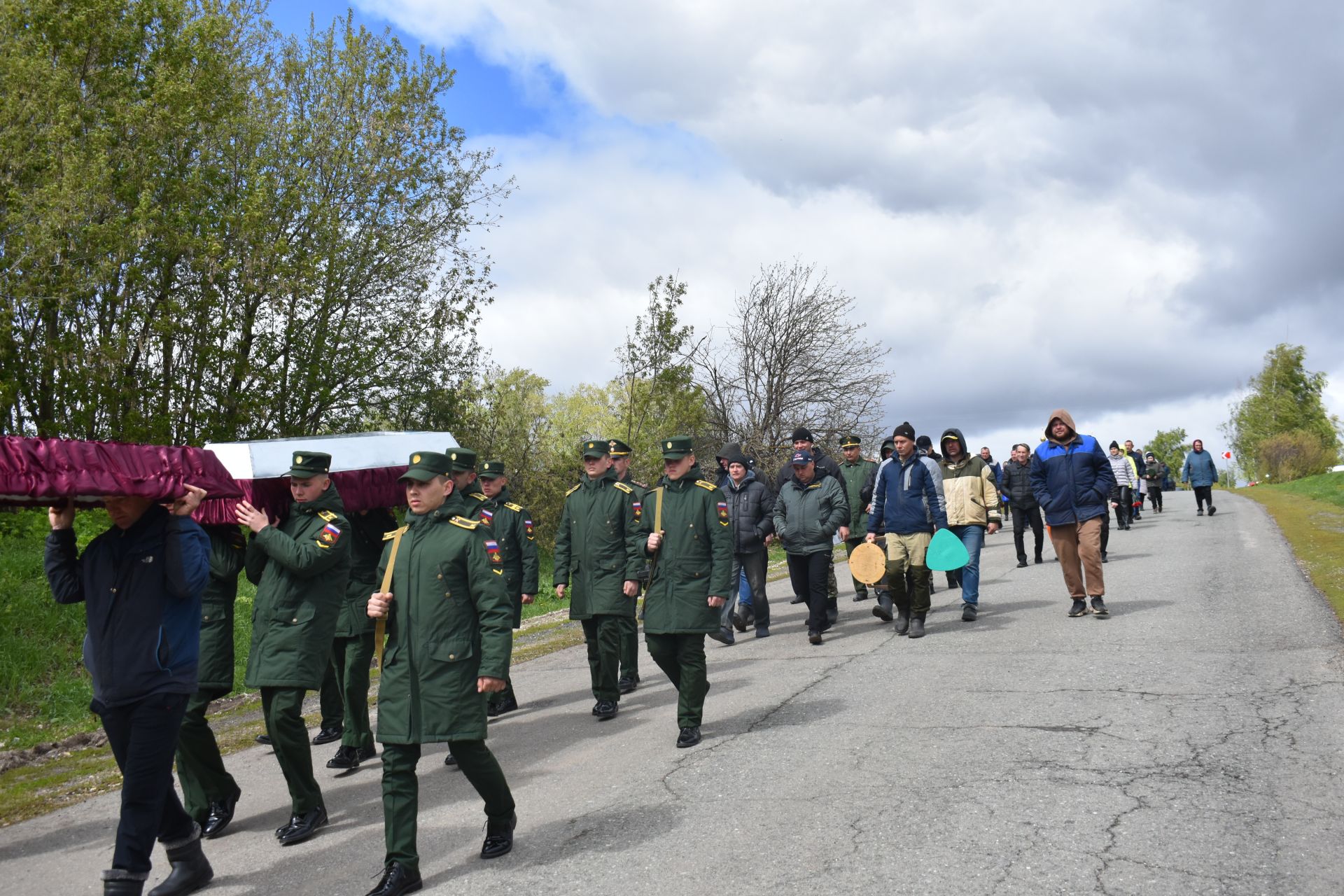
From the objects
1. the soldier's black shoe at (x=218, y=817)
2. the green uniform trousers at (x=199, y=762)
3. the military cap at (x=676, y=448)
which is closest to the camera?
the green uniform trousers at (x=199, y=762)

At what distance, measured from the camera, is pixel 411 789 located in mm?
4902

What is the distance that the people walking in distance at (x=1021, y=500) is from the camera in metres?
17.2

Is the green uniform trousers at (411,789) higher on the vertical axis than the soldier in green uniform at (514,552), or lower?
lower

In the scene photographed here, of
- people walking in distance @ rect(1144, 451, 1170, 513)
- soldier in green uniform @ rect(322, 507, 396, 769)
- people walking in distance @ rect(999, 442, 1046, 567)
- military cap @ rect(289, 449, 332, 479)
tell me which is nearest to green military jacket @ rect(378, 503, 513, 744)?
military cap @ rect(289, 449, 332, 479)

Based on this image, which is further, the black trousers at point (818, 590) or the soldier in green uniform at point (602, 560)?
the black trousers at point (818, 590)

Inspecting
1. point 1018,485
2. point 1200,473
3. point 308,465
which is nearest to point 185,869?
point 308,465

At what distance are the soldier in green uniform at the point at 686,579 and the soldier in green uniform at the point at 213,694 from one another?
269cm

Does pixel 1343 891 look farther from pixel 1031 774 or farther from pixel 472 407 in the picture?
pixel 472 407

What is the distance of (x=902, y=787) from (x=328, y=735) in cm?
470

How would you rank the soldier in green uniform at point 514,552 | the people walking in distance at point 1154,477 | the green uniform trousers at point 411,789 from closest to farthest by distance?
the green uniform trousers at point 411,789, the soldier in green uniform at point 514,552, the people walking in distance at point 1154,477

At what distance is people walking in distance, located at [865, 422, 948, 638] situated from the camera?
10.8 metres

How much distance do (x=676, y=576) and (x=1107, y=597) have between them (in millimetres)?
7066

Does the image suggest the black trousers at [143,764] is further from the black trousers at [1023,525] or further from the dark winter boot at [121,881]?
the black trousers at [1023,525]

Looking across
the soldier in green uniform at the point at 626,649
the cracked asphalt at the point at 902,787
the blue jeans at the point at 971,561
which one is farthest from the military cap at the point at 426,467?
the blue jeans at the point at 971,561
